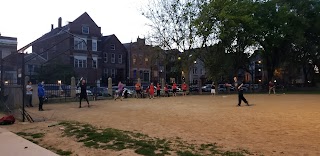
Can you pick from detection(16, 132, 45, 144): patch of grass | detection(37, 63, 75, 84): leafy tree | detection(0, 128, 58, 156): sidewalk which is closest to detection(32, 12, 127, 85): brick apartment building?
detection(37, 63, 75, 84): leafy tree

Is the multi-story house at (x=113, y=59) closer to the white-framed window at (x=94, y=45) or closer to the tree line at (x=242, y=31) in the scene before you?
the white-framed window at (x=94, y=45)

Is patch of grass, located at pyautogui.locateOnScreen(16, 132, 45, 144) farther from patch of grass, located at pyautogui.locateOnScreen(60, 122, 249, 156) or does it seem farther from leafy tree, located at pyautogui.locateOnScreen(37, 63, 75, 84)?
leafy tree, located at pyautogui.locateOnScreen(37, 63, 75, 84)

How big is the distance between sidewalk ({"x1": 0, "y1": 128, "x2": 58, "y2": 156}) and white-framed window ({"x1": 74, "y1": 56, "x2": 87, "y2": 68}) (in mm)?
50432

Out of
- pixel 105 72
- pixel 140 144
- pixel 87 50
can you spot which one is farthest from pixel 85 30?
pixel 140 144

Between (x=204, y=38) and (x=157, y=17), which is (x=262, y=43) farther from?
(x=157, y=17)

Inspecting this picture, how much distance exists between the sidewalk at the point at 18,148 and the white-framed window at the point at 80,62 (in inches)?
1986

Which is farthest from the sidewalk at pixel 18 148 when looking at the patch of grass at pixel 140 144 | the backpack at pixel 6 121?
the backpack at pixel 6 121

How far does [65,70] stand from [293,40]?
34708 mm

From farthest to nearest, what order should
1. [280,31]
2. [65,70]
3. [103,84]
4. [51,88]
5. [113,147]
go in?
[103,84] < [65,70] < [280,31] < [51,88] < [113,147]

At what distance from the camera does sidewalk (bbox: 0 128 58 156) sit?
7645 mm

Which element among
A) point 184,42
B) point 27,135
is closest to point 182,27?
point 184,42

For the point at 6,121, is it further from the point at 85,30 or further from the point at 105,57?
the point at 105,57

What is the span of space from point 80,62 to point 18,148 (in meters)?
53.2

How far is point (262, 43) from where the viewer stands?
49000 mm
